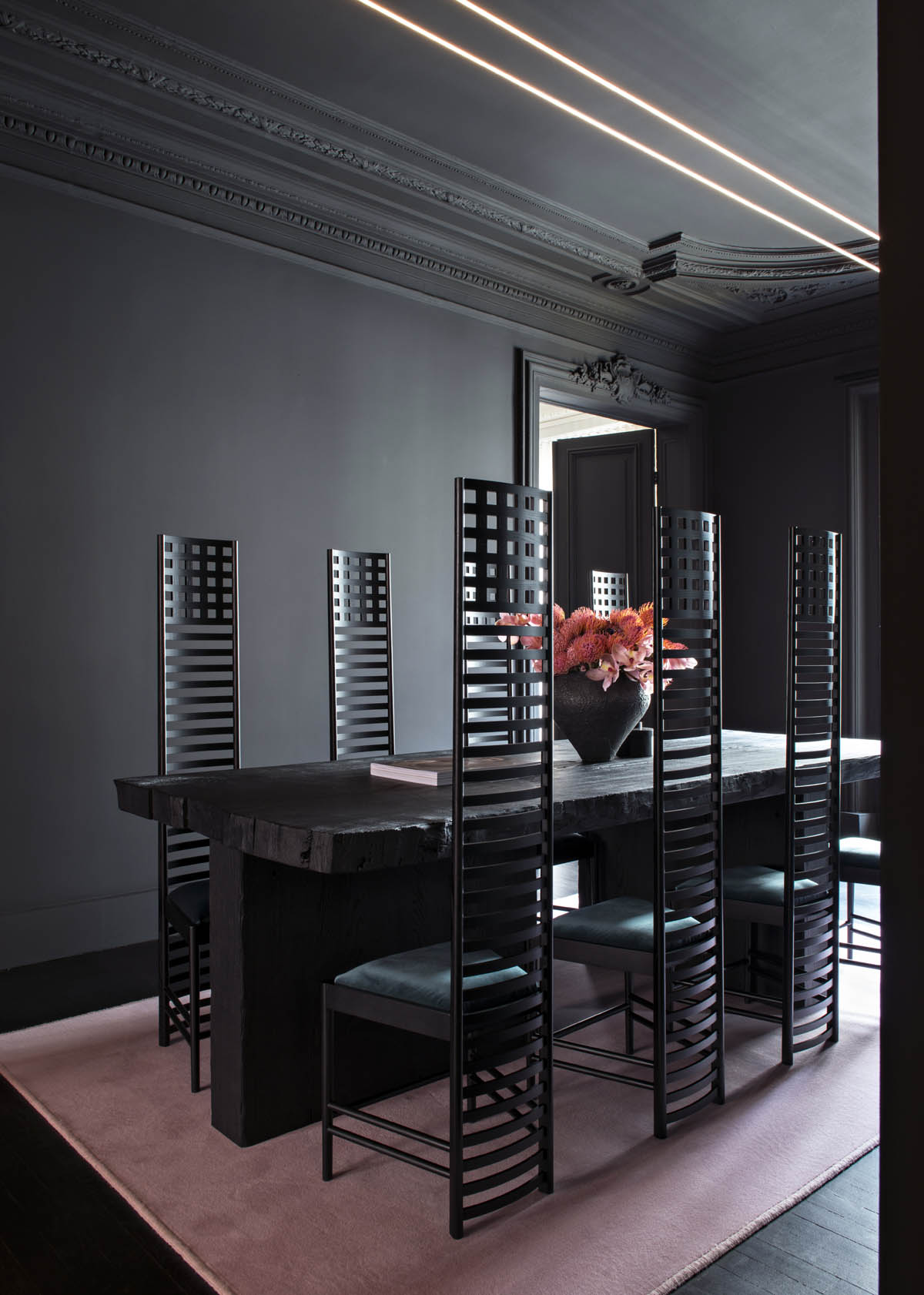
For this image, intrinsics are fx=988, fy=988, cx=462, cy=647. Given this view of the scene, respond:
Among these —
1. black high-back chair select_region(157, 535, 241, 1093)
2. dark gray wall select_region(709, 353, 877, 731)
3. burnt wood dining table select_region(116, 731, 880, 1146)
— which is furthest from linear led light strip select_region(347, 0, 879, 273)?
burnt wood dining table select_region(116, 731, 880, 1146)

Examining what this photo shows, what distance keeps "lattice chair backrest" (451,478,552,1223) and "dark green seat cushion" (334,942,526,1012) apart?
20mm

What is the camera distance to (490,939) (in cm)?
184

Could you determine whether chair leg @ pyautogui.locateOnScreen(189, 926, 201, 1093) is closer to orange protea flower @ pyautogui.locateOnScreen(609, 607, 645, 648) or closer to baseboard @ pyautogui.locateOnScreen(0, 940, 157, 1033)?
baseboard @ pyautogui.locateOnScreen(0, 940, 157, 1033)

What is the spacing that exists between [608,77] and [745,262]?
6.61 feet

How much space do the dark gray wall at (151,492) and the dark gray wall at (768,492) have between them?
7.85 ft

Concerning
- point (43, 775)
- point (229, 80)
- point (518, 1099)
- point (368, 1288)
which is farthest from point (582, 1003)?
point (229, 80)

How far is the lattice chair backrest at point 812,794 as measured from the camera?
8.79 ft

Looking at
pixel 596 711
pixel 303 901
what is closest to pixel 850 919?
pixel 596 711

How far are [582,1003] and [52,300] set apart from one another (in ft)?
10.5

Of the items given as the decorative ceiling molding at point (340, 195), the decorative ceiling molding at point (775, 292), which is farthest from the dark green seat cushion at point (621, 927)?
the decorative ceiling molding at point (775, 292)

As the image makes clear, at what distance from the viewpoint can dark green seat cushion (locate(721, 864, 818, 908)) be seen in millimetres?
2777

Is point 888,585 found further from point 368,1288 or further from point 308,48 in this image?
point 308,48

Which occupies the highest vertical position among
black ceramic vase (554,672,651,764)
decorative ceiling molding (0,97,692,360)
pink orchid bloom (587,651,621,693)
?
decorative ceiling molding (0,97,692,360)

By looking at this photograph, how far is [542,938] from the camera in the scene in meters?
1.96
